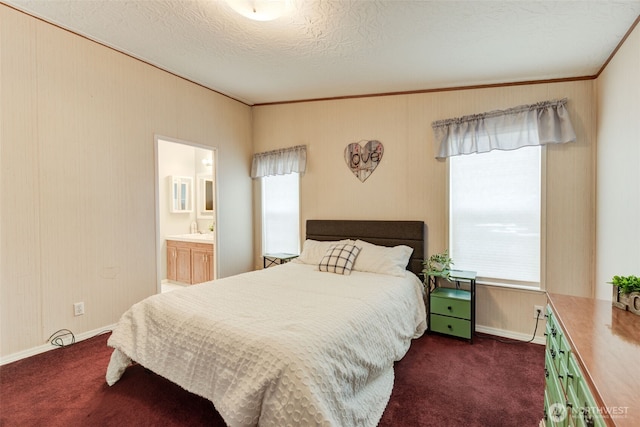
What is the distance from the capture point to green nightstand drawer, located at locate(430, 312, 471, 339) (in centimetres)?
281

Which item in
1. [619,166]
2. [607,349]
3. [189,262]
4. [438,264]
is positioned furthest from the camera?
[189,262]

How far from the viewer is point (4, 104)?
231cm

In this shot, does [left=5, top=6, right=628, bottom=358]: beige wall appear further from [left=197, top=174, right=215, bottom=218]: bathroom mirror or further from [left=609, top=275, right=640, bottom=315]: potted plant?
[left=197, top=174, right=215, bottom=218]: bathroom mirror

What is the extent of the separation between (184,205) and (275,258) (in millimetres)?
2217

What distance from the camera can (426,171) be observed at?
3.34 meters

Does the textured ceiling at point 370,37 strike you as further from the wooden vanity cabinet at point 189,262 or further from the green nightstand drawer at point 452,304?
the wooden vanity cabinet at point 189,262

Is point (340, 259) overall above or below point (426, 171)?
below

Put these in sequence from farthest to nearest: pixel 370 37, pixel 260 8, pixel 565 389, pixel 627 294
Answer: pixel 370 37, pixel 260 8, pixel 627 294, pixel 565 389

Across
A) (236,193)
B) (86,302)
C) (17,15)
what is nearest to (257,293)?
(86,302)

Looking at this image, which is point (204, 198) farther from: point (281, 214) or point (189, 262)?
point (281, 214)

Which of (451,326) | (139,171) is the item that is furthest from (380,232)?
(139,171)

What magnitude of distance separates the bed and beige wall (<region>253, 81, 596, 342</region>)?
0.93 metres

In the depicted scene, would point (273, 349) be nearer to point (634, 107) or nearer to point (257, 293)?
point (257, 293)

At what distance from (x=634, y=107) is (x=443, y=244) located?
1.79 meters
